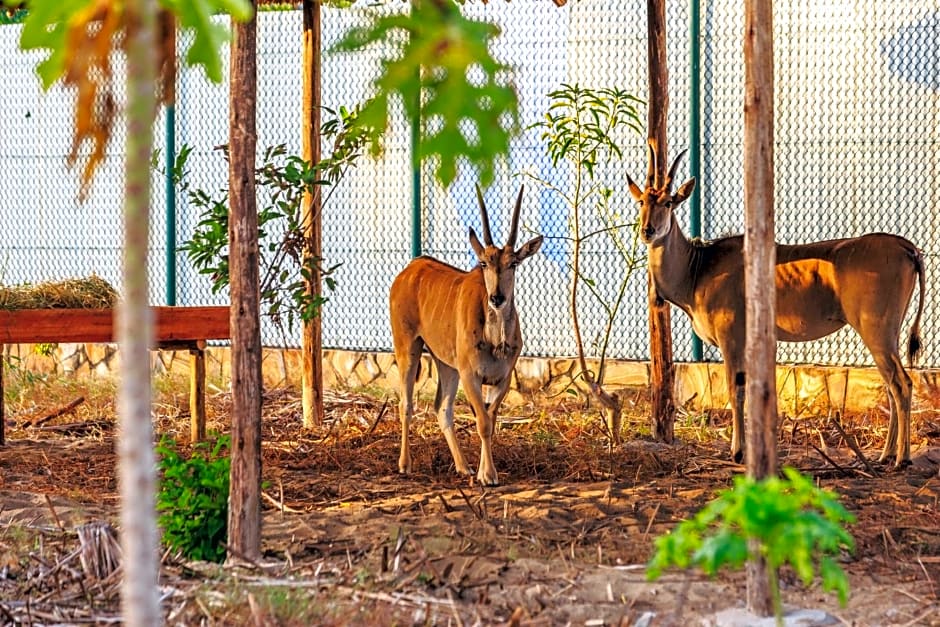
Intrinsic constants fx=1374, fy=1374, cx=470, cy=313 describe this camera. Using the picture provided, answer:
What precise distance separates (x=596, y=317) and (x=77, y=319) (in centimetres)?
433

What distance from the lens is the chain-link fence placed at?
32.4ft

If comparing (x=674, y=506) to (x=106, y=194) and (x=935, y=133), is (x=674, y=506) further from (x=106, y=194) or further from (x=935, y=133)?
(x=106, y=194)

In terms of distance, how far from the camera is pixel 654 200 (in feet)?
28.3

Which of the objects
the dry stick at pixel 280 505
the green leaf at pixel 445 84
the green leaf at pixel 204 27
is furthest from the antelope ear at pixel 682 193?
the green leaf at pixel 204 27

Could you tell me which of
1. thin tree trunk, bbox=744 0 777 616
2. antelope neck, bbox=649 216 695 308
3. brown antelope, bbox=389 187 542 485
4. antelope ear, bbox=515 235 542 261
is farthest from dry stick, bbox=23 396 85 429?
thin tree trunk, bbox=744 0 777 616

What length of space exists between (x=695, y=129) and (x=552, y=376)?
220 centimetres

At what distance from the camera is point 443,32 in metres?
2.36

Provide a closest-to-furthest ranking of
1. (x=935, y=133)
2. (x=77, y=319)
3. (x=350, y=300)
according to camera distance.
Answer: (x=77, y=319) → (x=935, y=133) → (x=350, y=300)

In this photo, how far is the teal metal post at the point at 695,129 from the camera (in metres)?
10.3

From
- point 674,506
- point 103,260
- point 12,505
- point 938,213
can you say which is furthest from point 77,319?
point 938,213

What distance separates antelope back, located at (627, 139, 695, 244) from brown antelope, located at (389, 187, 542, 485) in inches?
41.0

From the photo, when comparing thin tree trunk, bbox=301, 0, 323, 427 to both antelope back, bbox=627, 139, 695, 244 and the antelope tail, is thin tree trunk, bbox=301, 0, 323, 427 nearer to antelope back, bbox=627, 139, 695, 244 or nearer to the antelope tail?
antelope back, bbox=627, 139, 695, 244

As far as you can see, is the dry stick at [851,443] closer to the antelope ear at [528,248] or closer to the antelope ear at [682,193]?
the antelope ear at [682,193]

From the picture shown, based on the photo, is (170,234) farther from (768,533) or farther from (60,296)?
(768,533)
